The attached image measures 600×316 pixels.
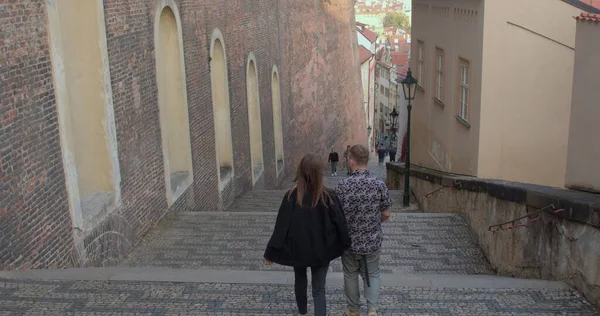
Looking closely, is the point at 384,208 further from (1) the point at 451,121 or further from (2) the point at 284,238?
(1) the point at 451,121

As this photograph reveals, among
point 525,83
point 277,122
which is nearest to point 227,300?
point 525,83

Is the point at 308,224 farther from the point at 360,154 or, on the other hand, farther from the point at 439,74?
the point at 439,74

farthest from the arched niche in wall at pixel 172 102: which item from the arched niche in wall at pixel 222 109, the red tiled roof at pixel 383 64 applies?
the red tiled roof at pixel 383 64

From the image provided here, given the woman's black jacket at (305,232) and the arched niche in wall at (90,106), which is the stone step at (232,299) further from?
the arched niche in wall at (90,106)

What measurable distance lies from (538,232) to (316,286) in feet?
10.6

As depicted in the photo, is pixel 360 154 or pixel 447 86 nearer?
pixel 360 154

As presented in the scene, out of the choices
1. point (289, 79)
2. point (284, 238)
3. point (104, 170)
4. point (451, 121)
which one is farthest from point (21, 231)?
point (289, 79)

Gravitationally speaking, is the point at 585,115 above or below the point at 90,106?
below

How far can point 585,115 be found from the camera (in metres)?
7.92

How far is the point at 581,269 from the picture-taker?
5750mm

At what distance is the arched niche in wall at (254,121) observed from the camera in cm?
1791

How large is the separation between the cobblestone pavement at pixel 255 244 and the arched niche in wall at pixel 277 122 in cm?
1152

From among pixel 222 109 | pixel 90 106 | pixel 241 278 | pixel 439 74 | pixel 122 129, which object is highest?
pixel 90 106

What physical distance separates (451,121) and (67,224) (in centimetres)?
912
